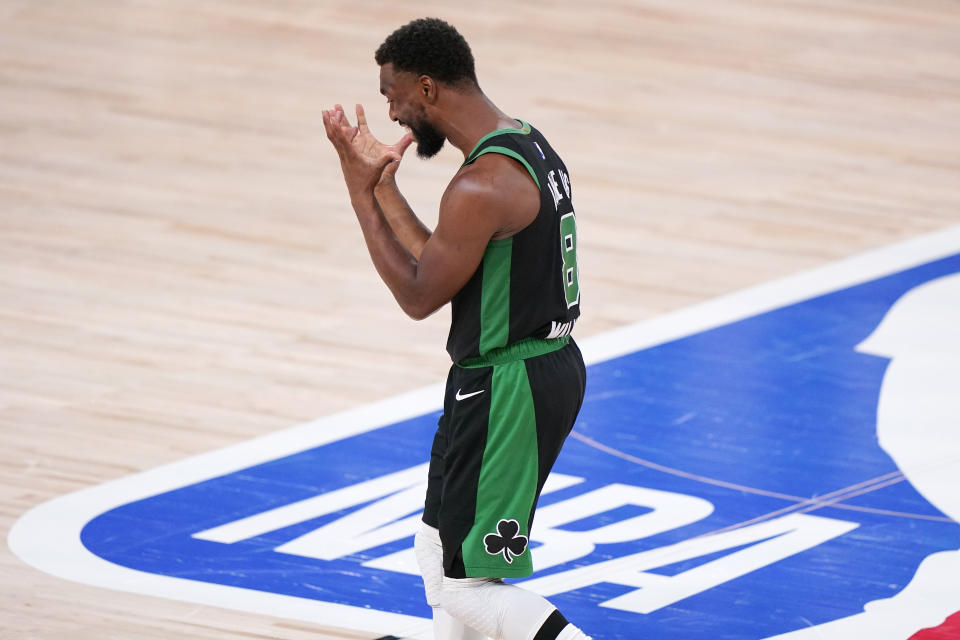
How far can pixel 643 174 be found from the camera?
8695 mm

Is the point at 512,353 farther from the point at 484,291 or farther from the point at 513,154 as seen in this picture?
the point at 513,154

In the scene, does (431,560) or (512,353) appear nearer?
(512,353)

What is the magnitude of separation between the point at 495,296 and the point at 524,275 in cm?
8

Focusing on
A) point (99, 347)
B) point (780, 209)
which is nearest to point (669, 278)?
point (780, 209)

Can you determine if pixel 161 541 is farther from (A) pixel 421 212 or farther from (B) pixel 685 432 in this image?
(A) pixel 421 212

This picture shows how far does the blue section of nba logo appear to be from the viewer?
15.4ft

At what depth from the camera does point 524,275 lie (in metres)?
3.48

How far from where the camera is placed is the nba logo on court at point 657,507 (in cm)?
464

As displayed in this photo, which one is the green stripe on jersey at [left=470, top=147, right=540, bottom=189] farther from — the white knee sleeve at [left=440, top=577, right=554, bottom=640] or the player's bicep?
the white knee sleeve at [left=440, top=577, right=554, bottom=640]

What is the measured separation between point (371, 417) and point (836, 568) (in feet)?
5.96

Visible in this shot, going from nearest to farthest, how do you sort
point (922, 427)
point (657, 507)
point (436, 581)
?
point (436, 581) → point (657, 507) → point (922, 427)

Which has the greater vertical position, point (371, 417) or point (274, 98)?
point (274, 98)

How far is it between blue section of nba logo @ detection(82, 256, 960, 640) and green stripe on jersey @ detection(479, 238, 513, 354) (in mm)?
1256

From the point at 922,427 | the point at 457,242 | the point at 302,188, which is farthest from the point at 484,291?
the point at 302,188
